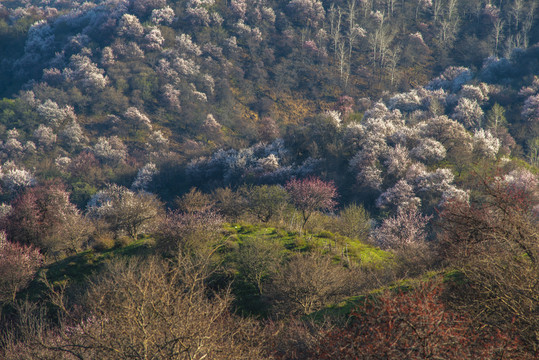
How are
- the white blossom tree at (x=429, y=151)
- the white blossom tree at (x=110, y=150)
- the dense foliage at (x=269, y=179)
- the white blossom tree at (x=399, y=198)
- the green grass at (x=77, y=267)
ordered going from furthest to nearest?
the white blossom tree at (x=110, y=150) → the white blossom tree at (x=429, y=151) → the white blossom tree at (x=399, y=198) → the green grass at (x=77, y=267) → the dense foliage at (x=269, y=179)

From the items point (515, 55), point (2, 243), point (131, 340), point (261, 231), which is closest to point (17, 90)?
point (2, 243)

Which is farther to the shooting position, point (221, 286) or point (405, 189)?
point (405, 189)

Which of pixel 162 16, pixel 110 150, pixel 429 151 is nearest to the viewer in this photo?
pixel 429 151

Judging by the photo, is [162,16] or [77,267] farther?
[162,16]

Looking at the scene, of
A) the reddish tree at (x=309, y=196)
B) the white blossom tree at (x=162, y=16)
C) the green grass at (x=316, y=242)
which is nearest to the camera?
the green grass at (x=316, y=242)

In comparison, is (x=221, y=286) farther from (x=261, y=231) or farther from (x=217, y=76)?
(x=217, y=76)

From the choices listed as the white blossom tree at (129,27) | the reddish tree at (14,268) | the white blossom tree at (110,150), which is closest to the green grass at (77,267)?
the reddish tree at (14,268)

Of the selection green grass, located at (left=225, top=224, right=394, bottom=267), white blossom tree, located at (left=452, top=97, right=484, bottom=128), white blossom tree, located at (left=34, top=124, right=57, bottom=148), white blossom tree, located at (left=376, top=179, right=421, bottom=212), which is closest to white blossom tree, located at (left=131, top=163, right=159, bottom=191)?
white blossom tree, located at (left=34, top=124, right=57, bottom=148)

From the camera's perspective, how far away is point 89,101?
82312 mm

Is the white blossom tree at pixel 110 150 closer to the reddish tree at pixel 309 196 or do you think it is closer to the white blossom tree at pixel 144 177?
the white blossom tree at pixel 144 177

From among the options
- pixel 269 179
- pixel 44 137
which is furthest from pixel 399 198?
pixel 44 137

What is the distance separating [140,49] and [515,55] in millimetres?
82142

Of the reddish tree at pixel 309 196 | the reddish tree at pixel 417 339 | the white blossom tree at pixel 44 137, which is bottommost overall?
the white blossom tree at pixel 44 137

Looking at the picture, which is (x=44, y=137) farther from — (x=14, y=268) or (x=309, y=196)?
(x=309, y=196)
